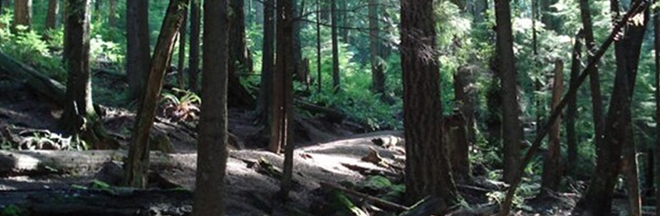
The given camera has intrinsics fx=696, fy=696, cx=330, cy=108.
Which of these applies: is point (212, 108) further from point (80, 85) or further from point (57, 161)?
point (80, 85)

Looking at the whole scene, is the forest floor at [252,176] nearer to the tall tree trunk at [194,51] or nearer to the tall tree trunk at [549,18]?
the tall tree trunk at [194,51]

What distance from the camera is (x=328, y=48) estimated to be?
46938mm

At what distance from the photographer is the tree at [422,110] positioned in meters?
10.8

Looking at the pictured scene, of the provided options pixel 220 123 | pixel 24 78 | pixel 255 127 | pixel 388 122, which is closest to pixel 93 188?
pixel 220 123

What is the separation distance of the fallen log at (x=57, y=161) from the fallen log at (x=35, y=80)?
3.61m

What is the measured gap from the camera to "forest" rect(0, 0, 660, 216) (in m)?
8.06

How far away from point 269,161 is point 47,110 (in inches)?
168

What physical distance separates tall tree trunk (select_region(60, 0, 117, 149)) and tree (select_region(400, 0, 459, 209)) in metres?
4.97

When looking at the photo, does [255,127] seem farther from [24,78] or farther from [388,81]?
[388,81]

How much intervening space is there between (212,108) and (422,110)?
5171 mm

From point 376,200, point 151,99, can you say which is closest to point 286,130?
point 376,200

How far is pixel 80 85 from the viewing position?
11258 millimetres

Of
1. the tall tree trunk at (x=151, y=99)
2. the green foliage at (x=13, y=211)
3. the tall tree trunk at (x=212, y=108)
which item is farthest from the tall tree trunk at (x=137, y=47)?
the tall tree trunk at (x=212, y=108)

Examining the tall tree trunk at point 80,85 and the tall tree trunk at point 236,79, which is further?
the tall tree trunk at point 236,79
